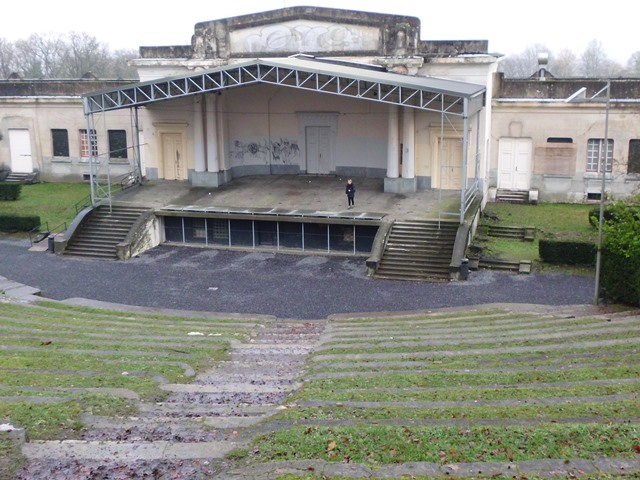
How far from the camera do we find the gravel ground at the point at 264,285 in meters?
21.6

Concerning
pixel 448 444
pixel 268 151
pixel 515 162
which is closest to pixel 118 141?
pixel 268 151

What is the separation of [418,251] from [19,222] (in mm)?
17210

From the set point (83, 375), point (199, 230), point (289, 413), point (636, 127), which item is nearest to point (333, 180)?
point (199, 230)

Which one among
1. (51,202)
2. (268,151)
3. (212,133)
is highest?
(212,133)

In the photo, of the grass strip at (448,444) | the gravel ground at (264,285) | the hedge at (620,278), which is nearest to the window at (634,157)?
the gravel ground at (264,285)

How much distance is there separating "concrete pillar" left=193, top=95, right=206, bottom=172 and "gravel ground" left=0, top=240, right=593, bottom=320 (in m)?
6.74

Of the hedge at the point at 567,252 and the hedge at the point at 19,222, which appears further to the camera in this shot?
the hedge at the point at 19,222

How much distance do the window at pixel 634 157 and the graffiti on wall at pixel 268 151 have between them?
15612mm

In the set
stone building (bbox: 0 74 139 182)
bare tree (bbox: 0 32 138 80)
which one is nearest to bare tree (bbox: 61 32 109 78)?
bare tree (bbox: 0 32 138 80)

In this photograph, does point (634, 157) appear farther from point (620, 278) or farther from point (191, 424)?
point (191, 424)

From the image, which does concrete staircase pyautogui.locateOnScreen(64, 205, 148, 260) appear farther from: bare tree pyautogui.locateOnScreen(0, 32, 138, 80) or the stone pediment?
bare tree pyautogui.locateOnScreen(0, 32, 138, 80)

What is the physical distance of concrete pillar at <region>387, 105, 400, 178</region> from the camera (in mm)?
30766

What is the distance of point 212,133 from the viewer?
32844 mm

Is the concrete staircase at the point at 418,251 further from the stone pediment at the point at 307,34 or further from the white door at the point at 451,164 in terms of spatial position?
the stone pediment at the point at 307,34
